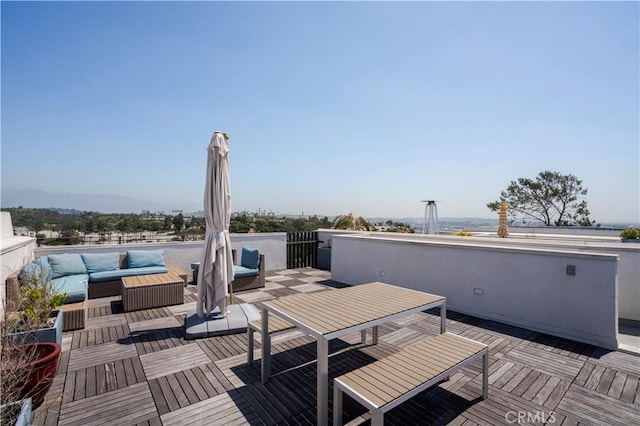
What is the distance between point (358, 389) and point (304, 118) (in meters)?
9.08

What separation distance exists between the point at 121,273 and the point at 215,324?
312 centimetres

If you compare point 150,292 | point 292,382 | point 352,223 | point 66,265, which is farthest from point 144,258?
point 352,223

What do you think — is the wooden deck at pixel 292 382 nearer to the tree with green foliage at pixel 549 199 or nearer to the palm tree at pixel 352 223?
the palm tree at pixel 352 223

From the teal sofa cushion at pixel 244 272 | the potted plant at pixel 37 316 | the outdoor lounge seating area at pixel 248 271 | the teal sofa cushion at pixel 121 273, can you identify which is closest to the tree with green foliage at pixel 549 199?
the outdoor lounge seating area at pixel 248 271

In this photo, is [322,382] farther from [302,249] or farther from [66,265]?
[302,249]

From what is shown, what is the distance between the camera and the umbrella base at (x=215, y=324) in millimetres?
Answer: 3756

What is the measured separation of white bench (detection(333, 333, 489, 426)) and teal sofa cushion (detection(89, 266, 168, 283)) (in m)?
5.46

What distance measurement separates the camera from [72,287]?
4.47 metres

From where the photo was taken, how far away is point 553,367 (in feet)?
9.89

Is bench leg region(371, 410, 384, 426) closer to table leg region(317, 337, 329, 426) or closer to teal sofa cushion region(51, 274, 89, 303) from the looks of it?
table leg region(317, 337, 329, 426)

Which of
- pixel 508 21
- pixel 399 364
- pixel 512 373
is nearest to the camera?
pixel 399 364

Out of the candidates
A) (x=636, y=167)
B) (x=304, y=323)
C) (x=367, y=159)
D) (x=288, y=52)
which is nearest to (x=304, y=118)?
(x=288, y=52)

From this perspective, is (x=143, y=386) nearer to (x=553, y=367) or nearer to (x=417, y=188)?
(x=553, y=367)
